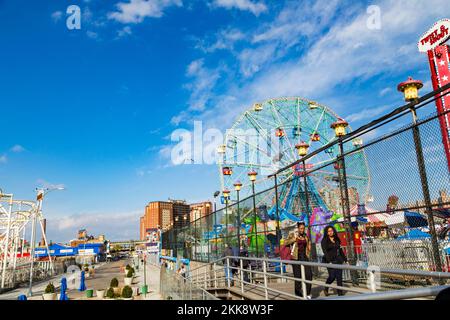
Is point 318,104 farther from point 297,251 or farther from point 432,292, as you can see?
point 432,292

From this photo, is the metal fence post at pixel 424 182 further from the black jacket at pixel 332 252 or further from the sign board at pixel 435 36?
the sign board at pixel 435 36

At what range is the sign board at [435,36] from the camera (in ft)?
68.4

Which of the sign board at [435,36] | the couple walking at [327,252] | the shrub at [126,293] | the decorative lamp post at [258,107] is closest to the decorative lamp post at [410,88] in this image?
the couple walking at [327,252]

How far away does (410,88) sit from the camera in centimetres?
797

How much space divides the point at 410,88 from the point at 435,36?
16.9m

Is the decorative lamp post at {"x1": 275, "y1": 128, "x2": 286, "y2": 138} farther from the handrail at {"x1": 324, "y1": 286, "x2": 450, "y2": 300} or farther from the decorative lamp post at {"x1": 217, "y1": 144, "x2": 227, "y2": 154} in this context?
the handrail at {"x1": 324, "y1": 286, "x2": 450, "y2": 300}

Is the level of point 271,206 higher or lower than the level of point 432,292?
higher

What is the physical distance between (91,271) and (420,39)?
1765 inches

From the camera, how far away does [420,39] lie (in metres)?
22.2

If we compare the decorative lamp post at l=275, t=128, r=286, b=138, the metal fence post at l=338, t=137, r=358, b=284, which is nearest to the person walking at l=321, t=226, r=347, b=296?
the metal fence post at l=338, t=137, r=358, b=284

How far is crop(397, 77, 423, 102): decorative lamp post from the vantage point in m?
7.87

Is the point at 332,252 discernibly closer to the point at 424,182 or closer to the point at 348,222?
the point at 348,222
